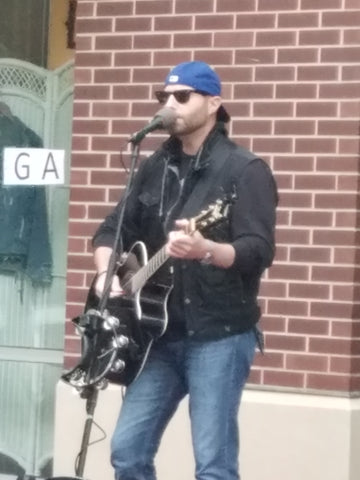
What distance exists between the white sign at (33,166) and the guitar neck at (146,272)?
2054mm

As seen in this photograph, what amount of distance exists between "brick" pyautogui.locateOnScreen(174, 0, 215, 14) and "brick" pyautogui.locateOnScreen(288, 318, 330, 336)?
5.00 ft

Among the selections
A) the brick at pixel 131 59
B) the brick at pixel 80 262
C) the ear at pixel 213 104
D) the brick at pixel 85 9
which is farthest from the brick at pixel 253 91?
the ear at pixel 213 104

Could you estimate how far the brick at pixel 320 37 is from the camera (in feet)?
19.7

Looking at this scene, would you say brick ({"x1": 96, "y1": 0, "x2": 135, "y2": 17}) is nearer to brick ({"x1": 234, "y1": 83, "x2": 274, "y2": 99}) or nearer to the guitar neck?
brick ({"x1": 234, "y1": 83, "x2": 274, "y2": 99})

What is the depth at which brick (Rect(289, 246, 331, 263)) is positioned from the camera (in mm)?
5996

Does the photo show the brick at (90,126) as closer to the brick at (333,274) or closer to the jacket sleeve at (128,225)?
the brick at (333,274)

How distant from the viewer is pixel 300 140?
A: 604 centimetres

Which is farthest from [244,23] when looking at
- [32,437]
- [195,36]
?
[32,437]

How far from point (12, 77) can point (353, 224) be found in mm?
2093

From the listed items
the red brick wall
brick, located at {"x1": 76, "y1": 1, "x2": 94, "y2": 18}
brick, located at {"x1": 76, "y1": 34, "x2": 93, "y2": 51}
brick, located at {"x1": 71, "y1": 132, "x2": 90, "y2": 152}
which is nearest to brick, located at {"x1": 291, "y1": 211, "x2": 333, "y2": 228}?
the red brick wall

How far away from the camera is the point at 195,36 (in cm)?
622

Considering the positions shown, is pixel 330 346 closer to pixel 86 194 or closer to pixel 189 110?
pixel 86 194

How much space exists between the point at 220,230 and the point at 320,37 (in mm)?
1670

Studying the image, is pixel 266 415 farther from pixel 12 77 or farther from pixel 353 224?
pixel 12 77
